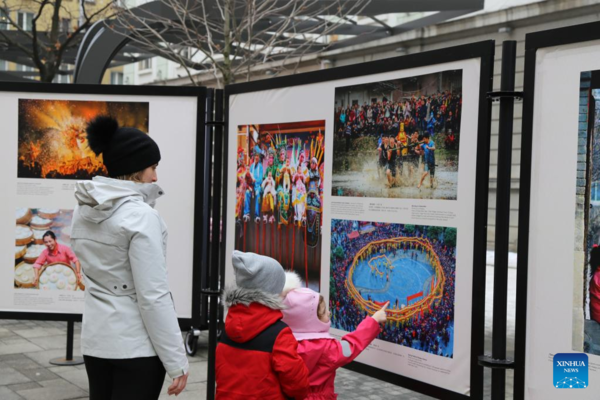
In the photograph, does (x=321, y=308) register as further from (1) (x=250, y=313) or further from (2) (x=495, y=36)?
(2) (x=495, y=36)

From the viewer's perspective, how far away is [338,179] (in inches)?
146

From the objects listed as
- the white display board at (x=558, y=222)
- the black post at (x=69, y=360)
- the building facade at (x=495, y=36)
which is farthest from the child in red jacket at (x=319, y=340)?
the building facade at (x=495, y=36)

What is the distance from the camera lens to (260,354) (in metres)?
3.19

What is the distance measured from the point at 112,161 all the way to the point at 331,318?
4.32 ft

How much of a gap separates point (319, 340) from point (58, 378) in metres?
3.30

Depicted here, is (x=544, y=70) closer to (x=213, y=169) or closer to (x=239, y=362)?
(x=239, y=362)

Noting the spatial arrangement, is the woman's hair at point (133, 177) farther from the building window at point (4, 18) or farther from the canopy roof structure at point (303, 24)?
the building window at point (4, 18)

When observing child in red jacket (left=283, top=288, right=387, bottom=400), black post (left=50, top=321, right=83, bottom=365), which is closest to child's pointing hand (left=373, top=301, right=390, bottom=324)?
child in red jacket (left=283, top=288, right=387, bottom=400)

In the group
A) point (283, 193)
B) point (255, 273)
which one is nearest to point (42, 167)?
point (283, 193)

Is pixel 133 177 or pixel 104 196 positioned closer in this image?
pixel 104 196

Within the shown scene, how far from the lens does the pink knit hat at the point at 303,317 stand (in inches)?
137

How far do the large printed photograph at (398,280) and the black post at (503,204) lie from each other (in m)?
0.20

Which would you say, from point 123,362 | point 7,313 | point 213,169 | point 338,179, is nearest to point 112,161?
point 123,362

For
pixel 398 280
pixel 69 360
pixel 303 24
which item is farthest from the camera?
pixel 303 24
